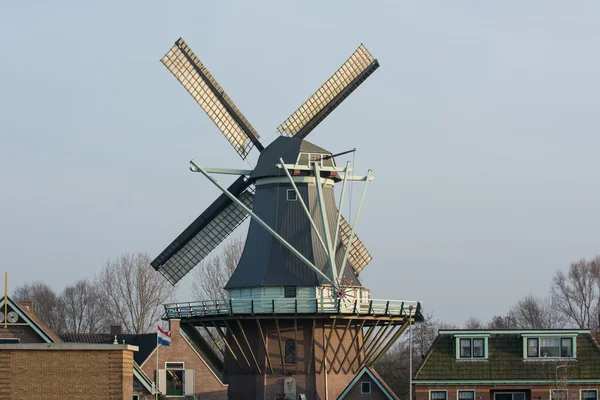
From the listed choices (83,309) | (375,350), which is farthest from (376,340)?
(83,309)

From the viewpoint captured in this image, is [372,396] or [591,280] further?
[591,280]

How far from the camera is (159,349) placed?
177 feet

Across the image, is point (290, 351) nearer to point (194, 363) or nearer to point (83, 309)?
point (194, 363)

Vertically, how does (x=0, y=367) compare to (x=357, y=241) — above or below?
below

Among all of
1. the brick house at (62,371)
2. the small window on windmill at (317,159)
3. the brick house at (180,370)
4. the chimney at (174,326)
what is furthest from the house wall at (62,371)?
the small window on windmill at (317,159)

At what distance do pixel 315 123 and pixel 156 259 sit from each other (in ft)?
33.4

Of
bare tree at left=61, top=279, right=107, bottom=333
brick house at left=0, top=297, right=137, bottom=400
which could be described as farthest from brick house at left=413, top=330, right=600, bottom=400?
bare tree at left=61, top=279, right=107, bottom=333

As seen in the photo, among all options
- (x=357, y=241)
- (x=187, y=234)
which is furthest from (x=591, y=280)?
(x=187, y=234)

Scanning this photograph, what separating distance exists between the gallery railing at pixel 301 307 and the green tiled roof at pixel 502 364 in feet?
15.4

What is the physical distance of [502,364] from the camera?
5000cm

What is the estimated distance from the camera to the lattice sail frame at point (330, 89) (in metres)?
58.6

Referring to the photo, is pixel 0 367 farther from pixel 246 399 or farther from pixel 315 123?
pixel 315 123

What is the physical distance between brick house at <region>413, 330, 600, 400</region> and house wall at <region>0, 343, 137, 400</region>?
567 inches

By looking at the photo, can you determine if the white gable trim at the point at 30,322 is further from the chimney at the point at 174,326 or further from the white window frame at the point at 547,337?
the white window frame at the point at 547,337
